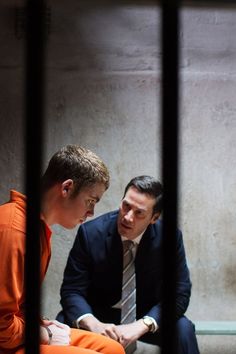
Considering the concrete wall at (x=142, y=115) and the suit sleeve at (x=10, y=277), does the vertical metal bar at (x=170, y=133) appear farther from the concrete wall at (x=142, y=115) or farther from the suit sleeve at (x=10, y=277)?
the concrete wall at (x=142, y=115)

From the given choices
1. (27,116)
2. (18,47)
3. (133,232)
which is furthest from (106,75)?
(27,116)

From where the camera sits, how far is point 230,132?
3.47 meters

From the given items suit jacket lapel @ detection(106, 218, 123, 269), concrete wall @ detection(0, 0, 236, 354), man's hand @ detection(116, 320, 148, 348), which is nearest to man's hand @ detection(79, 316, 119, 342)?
man's hand @ detection(116, 320, 148, 348)

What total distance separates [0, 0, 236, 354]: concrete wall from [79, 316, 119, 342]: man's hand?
3.24 ft

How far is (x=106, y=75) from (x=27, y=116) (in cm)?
257

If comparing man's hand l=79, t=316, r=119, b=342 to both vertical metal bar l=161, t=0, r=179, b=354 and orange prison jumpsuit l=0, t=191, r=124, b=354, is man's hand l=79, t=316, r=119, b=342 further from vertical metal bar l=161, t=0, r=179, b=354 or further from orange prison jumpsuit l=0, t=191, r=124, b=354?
vertical metal bar l=161, t=0, r=179, b=354

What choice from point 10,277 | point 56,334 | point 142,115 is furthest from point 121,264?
point 142,115

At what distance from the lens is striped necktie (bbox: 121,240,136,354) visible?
252 centimetres

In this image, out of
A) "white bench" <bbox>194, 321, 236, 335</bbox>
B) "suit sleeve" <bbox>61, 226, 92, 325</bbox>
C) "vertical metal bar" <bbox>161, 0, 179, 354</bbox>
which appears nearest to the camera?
"vertical metal bar" <bbox>161, 0, 179, 354</bbox>

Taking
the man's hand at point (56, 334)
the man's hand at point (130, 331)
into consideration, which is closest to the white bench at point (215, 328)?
the man's hand at point (130, 331)

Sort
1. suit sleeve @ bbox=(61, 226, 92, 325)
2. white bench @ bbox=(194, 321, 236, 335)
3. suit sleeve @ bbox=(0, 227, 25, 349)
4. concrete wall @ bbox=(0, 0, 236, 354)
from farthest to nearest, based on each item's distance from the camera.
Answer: concrete wall @ bbox=(0, 0, 236, 354) → white bench @ bbox=(194, 321, 236, 335) → suit sleeve @ bbox=(61, 226, 92, 325) → suit sleeve @ bbox=(0, 227, 25, 349)

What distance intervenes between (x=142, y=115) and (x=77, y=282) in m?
1.21

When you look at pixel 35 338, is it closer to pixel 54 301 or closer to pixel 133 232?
pixel 133 232

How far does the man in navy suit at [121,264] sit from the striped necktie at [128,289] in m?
0.02
